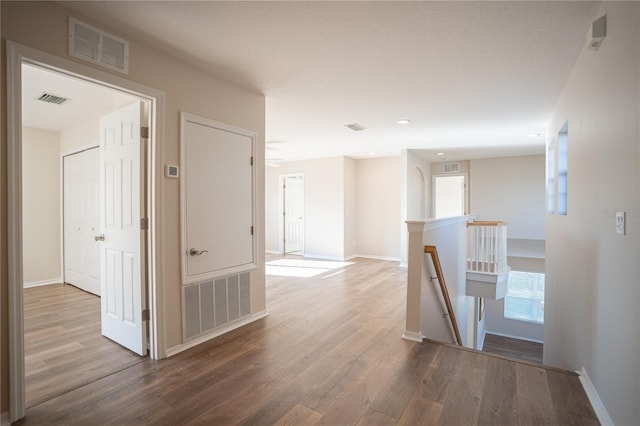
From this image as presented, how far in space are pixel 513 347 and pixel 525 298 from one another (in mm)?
1450

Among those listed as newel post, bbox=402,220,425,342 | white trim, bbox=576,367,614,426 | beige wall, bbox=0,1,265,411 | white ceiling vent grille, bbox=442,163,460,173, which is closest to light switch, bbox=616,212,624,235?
white trim, bbox=576,367,614,426

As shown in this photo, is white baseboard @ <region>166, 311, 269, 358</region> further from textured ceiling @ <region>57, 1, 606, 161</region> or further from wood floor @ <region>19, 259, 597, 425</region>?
textured ceiling @ <region>57, 1, 606, 161</region>

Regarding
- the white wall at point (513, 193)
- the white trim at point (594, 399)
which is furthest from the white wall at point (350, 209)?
the white trim at point (594, 399)

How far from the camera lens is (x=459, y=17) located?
7.05 feet

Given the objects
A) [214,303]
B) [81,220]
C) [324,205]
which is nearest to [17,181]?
[214,303]

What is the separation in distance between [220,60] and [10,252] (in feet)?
6.73

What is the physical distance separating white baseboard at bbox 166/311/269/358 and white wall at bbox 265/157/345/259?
14.3 ft

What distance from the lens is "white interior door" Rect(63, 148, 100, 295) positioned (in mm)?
4738

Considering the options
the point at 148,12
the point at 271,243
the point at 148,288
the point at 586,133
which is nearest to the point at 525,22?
the point at 586,133

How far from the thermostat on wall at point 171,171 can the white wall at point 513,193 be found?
7829 mm

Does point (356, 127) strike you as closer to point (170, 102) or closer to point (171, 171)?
point (170, 102)

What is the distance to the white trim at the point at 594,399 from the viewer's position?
183cm

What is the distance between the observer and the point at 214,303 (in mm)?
3119

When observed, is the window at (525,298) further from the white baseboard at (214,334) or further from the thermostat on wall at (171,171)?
the thermostat on wall at (171,171)
